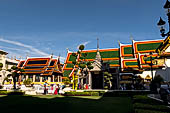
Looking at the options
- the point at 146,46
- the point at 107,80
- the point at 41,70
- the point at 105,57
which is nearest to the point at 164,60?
the point at 146,46

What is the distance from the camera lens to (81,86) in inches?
1154

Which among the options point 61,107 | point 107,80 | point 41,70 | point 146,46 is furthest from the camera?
point 41,70

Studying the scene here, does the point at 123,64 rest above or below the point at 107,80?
above

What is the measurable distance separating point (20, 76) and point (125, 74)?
87.5 ft

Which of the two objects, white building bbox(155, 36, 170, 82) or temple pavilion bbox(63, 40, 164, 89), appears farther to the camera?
temple pavilion bbox(63, 40, 164, 89)

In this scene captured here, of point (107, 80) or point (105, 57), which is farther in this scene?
point (105, 57)

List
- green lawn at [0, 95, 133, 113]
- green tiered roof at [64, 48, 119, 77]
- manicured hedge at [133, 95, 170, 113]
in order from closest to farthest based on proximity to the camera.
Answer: manicured hedge at [133, 95, 170, 113] < green lawn at [0, 95, 133, 113] < green tiered roof at [64, 48, 119, 77]

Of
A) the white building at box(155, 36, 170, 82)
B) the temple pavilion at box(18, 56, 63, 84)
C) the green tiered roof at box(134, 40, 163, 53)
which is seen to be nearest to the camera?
the white building at box(155, 36, 170, 82)

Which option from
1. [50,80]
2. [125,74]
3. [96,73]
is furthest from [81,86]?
[50,80]

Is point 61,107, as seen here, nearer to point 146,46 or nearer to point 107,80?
point 107,80

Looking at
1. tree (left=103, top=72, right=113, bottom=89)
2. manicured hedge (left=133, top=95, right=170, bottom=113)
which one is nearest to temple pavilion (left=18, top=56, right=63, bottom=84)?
tree (left=103, top=72, right=113, bottom=89)

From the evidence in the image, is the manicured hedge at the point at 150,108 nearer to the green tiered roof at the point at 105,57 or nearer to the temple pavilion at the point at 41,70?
the green tiered roof at the point at 105,57

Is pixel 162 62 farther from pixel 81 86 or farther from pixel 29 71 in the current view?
pixel 29 71

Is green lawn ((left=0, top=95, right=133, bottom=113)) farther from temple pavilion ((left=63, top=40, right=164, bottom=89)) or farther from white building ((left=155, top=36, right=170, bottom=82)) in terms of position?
white building ((left=155, top=36, right=170, bottom=82))
